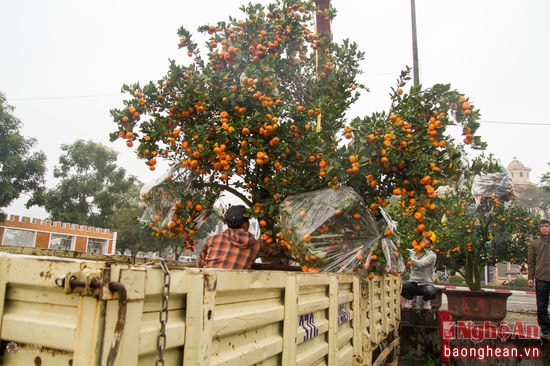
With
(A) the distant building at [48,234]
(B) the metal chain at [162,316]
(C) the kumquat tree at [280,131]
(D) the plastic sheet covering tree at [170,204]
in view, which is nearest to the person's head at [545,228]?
(C) the kumquat tree at [280,131]

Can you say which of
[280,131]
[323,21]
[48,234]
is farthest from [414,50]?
[48,234]

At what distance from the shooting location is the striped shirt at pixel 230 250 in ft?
12.2

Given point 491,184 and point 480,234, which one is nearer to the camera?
point 491,184

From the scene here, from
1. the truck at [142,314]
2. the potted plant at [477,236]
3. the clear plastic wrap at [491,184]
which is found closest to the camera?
the truck at [142,314]

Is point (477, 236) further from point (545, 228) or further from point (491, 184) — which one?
point (545, 228)

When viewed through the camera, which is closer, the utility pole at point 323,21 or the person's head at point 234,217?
the person's head at point 234,217

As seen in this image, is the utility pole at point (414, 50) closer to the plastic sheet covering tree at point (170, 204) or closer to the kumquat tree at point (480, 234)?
→ the kumquat tree at point (480, 234)

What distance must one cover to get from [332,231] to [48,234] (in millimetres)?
29590

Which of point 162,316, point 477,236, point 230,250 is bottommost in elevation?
point 162,316

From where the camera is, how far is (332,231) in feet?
13.9

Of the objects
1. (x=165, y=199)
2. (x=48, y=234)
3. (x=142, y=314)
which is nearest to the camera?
(x=142, y=314)

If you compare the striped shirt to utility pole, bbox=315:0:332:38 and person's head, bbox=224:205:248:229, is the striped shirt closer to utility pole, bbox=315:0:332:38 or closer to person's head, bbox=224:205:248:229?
person's head, bbox=224:205:248:229

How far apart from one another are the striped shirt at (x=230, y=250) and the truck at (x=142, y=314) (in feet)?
4.29

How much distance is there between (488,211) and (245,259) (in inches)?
268
